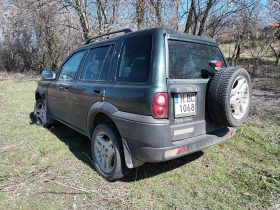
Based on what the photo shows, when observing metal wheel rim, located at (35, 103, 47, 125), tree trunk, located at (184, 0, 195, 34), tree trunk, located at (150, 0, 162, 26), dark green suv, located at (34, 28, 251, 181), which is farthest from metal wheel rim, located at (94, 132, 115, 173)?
tree trunk, located at (184, 0, 195, 34)

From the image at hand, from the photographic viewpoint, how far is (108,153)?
2.87 metres

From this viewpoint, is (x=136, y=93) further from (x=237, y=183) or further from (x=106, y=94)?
(x=237, y=183)

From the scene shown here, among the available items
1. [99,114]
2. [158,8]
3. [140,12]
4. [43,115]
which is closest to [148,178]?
[99,114]

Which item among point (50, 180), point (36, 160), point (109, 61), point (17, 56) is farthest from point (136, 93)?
point (17, 56)

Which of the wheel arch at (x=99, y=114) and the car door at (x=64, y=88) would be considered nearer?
the wheel arch at (x=99, y=114)

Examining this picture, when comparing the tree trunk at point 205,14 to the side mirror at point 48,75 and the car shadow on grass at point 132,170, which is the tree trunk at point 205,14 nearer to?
the side mirror at point 48,75

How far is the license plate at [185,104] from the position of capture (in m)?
2.38

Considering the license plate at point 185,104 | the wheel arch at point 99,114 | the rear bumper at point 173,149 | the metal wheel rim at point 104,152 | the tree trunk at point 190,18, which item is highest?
the tree trunk at point 190,18

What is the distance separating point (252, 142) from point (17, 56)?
2031cm

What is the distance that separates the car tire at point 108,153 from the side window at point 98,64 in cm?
74

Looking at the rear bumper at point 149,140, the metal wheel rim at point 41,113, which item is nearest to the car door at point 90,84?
the rear bumper at point 149,140

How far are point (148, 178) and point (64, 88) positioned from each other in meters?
2.17

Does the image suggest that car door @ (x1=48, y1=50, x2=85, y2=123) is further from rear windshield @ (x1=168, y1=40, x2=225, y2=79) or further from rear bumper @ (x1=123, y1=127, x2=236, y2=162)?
rear bumper @ (x1=123, y1=127, x2=236, y2=162)

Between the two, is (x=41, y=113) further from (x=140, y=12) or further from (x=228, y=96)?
(x=140, y=12)
